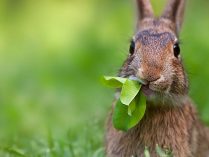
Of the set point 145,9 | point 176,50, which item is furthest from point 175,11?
point 176,50

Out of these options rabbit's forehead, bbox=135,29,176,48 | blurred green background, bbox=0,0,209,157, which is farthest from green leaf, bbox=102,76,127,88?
blurred green background, bbox=0,0,209,157

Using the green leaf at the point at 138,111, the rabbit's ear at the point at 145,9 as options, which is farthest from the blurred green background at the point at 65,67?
the green leaf at the point at 138,111

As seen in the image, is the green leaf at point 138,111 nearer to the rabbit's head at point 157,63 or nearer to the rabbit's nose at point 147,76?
the rabbit's head at point 157,63

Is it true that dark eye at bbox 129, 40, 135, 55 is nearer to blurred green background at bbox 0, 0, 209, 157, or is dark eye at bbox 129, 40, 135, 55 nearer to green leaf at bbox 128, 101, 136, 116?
green leaf at bbox 128, 101, 136, 116

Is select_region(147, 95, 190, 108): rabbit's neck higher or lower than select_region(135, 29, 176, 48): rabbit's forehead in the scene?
lower

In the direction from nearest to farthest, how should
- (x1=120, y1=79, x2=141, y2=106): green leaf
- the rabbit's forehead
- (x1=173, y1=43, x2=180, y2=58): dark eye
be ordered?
(x1=120, y1=79, x2=141, y2=106): green leaf → the rabbit's forehead → (x1=173, y1=43, x2=180, y2=58): dark eye

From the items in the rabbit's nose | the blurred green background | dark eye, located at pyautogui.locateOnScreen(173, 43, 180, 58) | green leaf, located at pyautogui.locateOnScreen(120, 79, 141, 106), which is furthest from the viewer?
the blurred green background
